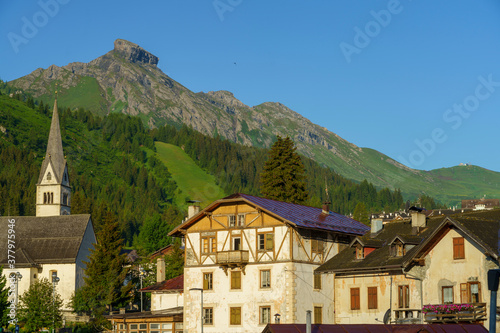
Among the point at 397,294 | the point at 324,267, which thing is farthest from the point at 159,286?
the point at 397,294

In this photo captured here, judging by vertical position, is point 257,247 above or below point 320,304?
above

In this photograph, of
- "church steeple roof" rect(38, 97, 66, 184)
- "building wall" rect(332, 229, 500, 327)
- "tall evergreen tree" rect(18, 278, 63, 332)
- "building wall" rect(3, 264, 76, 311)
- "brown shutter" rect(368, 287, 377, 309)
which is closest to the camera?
"building wall" rect(332, 229, 500, 327)

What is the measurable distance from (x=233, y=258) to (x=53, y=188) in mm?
84861

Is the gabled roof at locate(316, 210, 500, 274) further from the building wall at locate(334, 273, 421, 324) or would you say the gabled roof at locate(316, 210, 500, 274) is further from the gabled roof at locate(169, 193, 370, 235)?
the gabled roof at locate(169, 193, 370, 235)

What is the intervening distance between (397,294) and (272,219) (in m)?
13.2

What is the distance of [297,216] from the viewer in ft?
201

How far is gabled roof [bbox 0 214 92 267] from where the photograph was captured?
105012 mm

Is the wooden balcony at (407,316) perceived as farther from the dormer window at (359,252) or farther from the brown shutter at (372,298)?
the dormer window at (359,252)

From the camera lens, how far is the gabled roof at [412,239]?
4725 cm

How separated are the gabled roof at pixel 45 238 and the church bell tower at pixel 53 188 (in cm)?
1924

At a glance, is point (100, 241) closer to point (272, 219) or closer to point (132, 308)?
point (132, 308)

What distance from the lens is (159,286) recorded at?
236 feet

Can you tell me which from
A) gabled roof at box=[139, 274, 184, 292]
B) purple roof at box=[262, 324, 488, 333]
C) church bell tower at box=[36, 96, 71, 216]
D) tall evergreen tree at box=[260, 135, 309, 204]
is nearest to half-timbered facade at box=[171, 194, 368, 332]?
gabled roof at box=[139, 274, 184, 292]

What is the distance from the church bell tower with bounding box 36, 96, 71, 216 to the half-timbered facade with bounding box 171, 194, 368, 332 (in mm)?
77143
